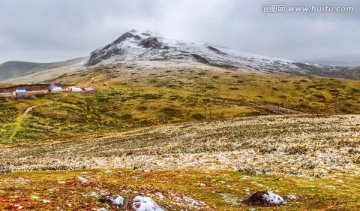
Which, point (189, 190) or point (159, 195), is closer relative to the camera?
point (159, 195)

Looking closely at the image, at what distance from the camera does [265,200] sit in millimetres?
19281

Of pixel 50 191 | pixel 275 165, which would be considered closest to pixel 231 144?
pixel 275 165

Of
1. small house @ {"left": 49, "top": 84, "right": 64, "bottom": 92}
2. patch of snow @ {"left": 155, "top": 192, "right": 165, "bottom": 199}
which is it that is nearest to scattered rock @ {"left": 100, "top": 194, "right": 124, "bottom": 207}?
patch of snow @ {"left": 155, "top": 192, "right": 165, "bottom": 199}

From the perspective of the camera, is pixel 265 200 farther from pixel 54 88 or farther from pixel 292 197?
pixel 54 88

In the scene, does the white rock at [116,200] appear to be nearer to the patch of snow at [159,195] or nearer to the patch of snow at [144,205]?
the patch of snow at [144,205]

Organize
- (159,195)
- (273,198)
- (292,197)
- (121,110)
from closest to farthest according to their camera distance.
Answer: (273,198)
(159,195)
(292,197)
(121,110)

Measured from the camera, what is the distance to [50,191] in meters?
18.7

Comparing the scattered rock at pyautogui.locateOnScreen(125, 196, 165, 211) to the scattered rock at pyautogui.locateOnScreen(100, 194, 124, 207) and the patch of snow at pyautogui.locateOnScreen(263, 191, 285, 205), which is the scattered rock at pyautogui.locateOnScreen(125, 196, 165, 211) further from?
the patch of snow at pyautogui.locateOnScreen(263, 191, 285, 205)

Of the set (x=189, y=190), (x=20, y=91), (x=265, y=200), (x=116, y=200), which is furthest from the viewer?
(x=20, y=91)

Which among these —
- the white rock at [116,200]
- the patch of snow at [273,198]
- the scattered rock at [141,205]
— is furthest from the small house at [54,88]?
the scattered rock at [141,205]

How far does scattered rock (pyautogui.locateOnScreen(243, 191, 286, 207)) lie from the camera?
62.8 ft

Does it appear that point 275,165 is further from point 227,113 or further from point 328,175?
point 227,113

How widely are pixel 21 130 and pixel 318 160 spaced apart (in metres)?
94.2

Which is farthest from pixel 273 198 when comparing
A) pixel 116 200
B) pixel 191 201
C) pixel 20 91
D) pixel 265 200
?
pixel 20 91
